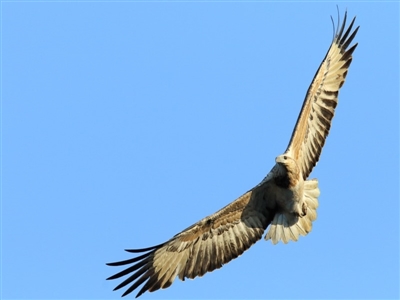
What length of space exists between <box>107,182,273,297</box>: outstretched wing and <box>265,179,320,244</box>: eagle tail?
0.31 metres

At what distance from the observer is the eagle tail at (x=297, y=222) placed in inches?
460

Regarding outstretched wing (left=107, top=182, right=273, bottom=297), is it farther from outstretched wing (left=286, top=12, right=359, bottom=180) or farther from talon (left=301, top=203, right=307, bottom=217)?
outstretched wing (left=286, top=12, right=359, bottom=180)

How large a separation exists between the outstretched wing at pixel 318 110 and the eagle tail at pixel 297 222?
0.47 m

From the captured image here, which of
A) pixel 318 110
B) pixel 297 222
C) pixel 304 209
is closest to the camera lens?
pixel 304 209

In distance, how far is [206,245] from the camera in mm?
11656

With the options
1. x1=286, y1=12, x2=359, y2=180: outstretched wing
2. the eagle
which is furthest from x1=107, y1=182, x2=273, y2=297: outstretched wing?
x1=286, y1=12, x2=359, y2=180: outstretched wing

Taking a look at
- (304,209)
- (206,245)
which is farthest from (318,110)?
(206,245)

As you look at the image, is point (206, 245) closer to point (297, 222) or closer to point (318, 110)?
point (297, 222)

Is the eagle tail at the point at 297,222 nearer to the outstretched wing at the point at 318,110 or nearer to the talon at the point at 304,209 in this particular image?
the talon at the point at 304,209

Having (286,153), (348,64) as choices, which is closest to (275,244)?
(286,153)

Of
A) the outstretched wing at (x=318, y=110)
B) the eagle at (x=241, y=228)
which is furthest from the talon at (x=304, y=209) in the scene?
the outstretched wing at (x=318, y=110)

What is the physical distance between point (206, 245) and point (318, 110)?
8.48 ft

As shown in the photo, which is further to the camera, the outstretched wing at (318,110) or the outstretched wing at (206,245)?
the outstretched wing at (318,110)

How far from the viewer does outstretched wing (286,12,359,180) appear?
11930 mm
